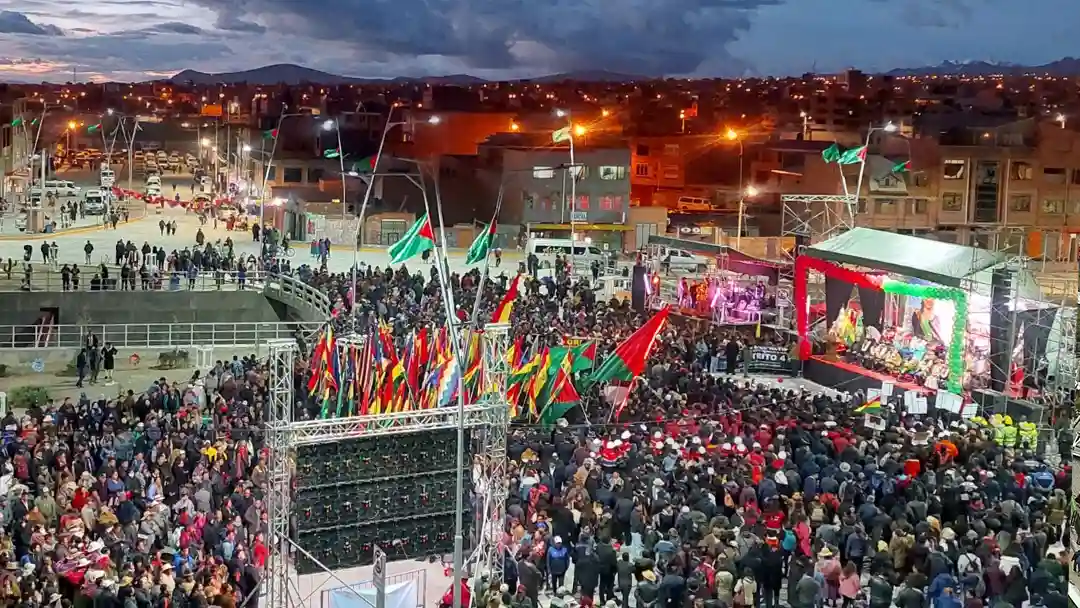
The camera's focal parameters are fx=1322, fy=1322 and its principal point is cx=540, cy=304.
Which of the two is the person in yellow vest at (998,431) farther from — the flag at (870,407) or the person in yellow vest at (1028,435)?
the flag at (870,407)

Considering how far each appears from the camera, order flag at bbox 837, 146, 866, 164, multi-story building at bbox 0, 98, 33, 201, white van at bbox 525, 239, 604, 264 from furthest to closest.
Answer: multi-story building at bbox 0, 98, 33, 201, white van at bbox 525, 239, 604, 264, flag at bbox 837, 146, 866, 164

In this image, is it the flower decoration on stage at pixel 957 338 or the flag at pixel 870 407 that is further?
the flower decoration on stage at pixel 957 338

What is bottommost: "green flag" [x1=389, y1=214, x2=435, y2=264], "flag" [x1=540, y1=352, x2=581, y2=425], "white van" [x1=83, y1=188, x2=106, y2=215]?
"flag" [x1=540, y1=352, x2=581, y2=425]

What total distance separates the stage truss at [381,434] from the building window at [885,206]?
961 inches

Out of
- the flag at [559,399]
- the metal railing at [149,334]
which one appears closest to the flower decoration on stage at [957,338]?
the flag at [559,399]

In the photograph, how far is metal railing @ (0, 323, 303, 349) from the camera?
2316cm

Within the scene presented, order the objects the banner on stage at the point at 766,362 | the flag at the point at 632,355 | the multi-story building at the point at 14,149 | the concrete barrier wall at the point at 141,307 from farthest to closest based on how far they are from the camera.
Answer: the multi-story building at the point at 14,149 < the concrete barrier wall at the point at 141,307 < the banner on stage at the point at 766,362 < the flag at the point at 632,355

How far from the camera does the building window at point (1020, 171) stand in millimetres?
33531

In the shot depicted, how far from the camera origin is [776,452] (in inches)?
506

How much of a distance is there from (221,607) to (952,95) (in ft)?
178

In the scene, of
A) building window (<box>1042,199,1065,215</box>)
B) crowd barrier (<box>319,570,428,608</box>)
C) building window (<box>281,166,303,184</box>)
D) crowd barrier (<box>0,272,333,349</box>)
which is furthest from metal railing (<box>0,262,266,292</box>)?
building window (<box>1042,199,1065,215</box>)

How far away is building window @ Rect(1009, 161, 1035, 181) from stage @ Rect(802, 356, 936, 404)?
1581 centimetres

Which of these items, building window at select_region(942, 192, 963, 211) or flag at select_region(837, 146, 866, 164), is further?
building window at select_region(942, 192, 963, 211)

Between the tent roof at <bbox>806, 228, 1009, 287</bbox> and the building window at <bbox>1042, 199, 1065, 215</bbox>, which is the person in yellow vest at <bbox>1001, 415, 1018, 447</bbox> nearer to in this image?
the tent roof at <bbox>806, 228, 1009, 287</bbox>
